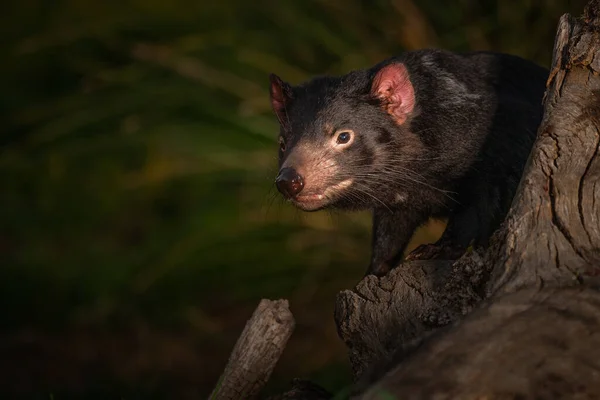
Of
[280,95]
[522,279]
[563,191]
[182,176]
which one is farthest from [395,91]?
[182,176]

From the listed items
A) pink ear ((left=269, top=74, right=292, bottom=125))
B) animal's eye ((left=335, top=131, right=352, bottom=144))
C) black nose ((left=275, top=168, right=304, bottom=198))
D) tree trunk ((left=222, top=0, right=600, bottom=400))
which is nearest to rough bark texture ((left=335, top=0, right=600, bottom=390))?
tree trunk ((left=222, top=0, right=600, bottom=400))

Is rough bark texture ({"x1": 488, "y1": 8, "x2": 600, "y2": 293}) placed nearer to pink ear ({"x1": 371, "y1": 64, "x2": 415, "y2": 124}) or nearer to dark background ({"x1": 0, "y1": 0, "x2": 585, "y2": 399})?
pink ear ({"x1": 371, "y1": 64, "x2": 415, "y2": 124})

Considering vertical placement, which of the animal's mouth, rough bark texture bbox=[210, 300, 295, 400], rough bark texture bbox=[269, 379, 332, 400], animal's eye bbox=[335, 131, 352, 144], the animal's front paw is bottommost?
rough bark texture bbox=[269, 379, 332, 400]

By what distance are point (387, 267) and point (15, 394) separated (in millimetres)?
3370

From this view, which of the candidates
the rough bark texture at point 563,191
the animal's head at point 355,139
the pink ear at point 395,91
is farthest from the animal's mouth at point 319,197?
the rough bark texture at point 563,191

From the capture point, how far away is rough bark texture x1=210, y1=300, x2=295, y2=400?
2896 mm

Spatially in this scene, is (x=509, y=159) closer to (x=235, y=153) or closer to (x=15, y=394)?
(x=235, y=153)

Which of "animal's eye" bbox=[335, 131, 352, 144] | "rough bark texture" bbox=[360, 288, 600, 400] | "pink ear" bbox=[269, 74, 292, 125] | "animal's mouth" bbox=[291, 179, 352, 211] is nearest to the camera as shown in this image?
"rough bark texture" bbox=[360, 288, 600, 400]

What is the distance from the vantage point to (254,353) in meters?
2.90

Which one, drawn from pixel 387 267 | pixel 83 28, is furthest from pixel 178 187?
pixel 387 267

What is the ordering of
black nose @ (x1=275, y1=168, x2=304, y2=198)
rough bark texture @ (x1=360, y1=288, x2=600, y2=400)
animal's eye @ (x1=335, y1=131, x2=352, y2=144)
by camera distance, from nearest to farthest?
rough bark texture @ (x1=360, y1=288, x2=600, y2=400) → black nose @ (x1=275, y1=168, x2=304, y2=198) → animal's eye @ (x1=335, y1=131, x2=352, y2=144)

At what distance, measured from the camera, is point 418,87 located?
11.6 ft

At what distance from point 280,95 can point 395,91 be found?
1.63 feet

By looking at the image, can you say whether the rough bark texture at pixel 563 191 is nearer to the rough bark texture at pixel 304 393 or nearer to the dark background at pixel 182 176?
the rough bark texture at pixel 304 393
